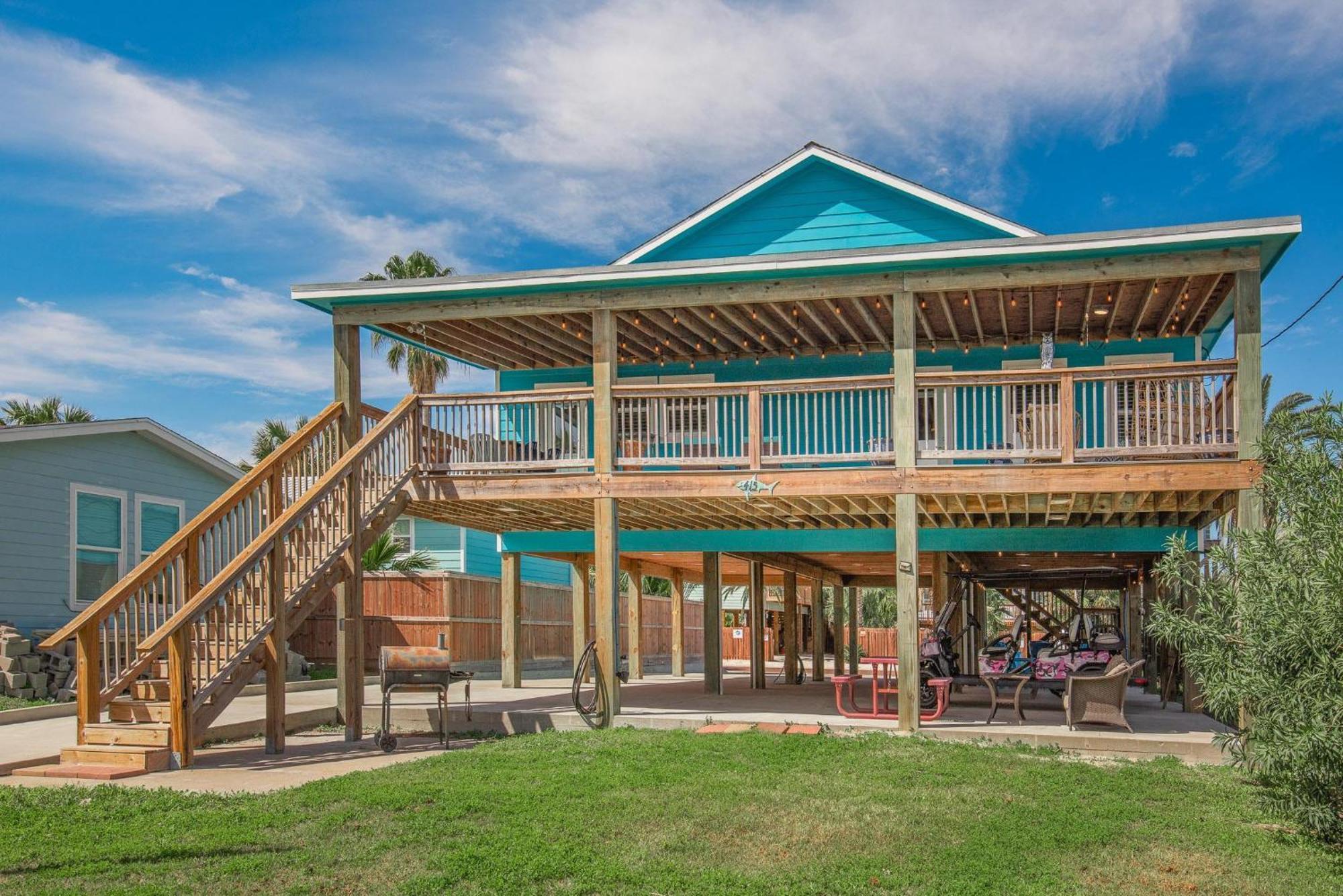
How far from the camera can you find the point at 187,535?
12.9 meters

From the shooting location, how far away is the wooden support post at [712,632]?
2039 centimetres

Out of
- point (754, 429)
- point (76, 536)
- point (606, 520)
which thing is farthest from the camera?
point (76, 536)

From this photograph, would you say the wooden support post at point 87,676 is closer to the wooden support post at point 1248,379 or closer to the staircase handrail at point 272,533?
the staircase handrail at point 272,533

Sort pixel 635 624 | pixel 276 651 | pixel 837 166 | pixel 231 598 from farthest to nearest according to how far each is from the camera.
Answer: pixel 635 624 → pixel 837 166 → pixel 276 651 → pixel 231 598

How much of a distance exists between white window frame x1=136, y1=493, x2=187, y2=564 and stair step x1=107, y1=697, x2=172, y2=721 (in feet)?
30.6

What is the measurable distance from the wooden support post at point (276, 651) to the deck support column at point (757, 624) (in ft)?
33.8

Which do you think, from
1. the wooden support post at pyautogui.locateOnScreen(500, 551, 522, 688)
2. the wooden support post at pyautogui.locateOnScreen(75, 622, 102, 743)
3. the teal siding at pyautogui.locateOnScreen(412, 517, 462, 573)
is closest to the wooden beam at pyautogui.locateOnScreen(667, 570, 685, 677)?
the wooden support post at pyautogui.locateOnScreen(500, 551, 522, 688)

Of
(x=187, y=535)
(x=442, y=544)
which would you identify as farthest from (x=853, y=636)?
(x=187, y=535)

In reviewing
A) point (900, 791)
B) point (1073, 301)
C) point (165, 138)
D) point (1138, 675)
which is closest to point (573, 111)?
point (165, 138)

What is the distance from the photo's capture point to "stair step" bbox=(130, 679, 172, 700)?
12492mm

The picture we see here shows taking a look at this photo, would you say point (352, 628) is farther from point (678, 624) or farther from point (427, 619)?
point (678, 624)

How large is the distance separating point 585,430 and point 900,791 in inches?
288

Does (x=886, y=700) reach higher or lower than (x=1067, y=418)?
lower

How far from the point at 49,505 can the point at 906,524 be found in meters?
13.6
